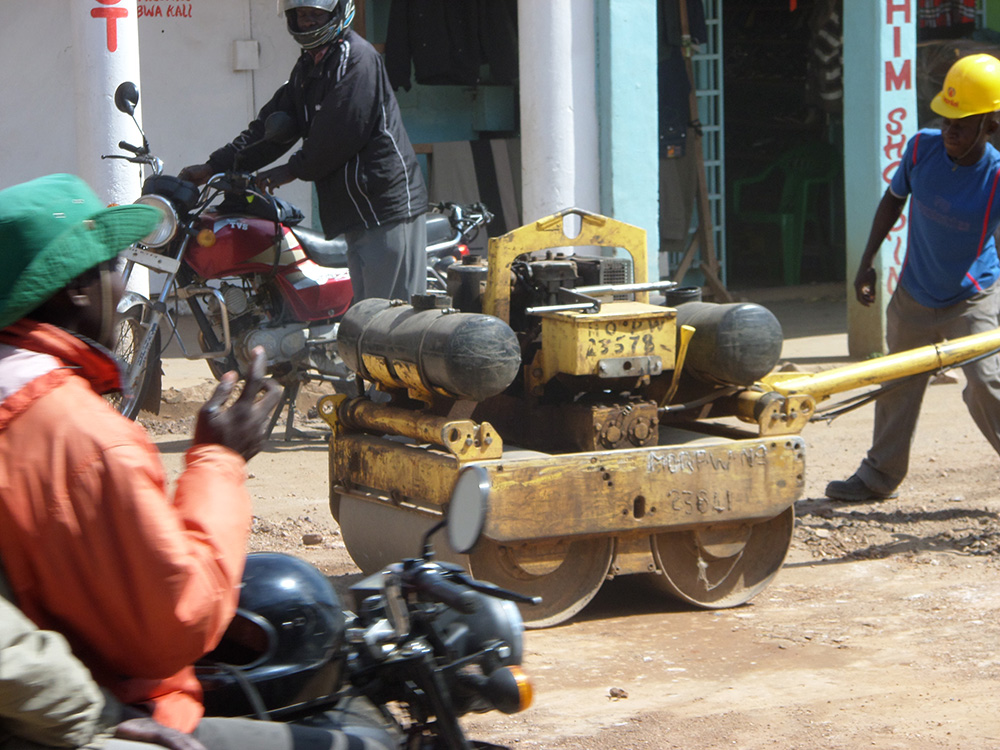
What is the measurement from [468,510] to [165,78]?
331 inches

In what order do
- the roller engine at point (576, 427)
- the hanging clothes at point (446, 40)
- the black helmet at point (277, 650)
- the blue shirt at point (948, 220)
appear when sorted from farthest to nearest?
the hanging clothes at point (446, 40) < the blue shirt at point (948, 220) < the roller engine at point (576, 427) < the black helmet at point (277, 650)

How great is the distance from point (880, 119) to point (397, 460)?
5.99 meters

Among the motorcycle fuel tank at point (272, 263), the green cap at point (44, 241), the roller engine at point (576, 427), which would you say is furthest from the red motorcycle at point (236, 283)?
the green cap at point (44, 241)

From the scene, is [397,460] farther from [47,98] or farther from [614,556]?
A: [47,98]

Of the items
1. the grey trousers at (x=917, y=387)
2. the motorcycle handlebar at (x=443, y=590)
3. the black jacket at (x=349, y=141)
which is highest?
the black jacket at (x=349, y=141)

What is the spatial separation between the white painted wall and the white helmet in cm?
388

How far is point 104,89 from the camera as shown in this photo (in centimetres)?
734

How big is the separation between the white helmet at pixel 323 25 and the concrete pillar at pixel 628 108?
9.36 ft

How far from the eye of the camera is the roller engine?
4.25 metres

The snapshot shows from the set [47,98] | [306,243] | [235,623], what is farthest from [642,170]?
[235,623]

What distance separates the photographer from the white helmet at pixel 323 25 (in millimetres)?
6027

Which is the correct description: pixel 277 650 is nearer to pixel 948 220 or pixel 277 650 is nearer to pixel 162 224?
pixel 162 224

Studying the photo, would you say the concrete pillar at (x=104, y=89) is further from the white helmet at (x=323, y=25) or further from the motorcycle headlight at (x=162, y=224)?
the white helmet at (x=323, y=25)

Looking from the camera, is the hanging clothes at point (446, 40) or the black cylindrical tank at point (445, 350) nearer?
the black cylindrical tank at point (445, 350)
